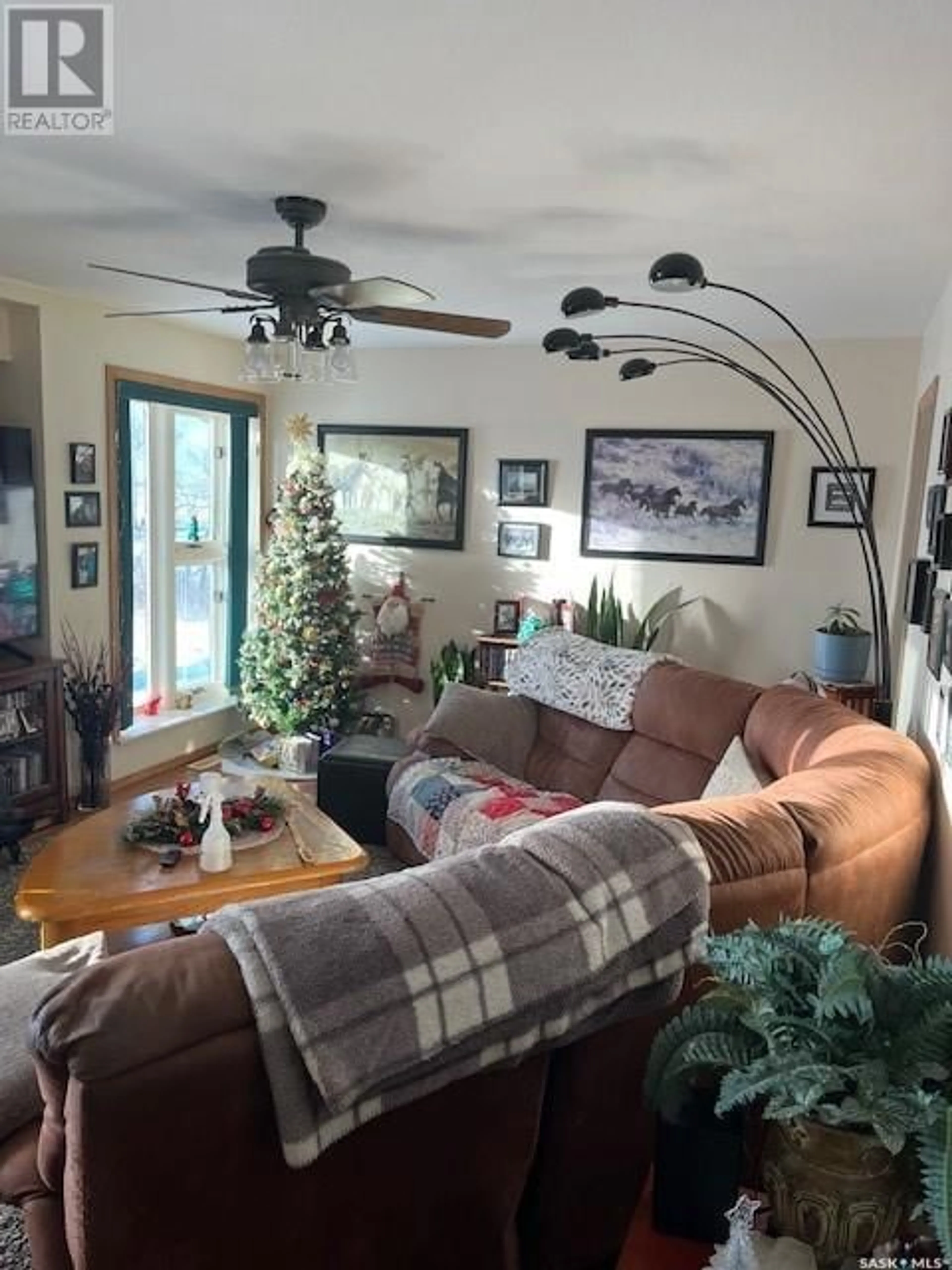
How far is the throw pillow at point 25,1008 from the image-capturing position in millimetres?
1545

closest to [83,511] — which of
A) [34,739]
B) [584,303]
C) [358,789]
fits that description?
[34,739]

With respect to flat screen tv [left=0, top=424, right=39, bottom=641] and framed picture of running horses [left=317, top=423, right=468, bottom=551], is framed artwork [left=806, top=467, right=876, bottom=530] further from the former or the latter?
flat screen tv [left=0, top=424, right=39, bottom=641]

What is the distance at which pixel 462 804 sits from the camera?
3482mm

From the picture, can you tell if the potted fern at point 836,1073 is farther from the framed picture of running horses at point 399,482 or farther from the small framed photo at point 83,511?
the framed picture of running horses at point 399,482

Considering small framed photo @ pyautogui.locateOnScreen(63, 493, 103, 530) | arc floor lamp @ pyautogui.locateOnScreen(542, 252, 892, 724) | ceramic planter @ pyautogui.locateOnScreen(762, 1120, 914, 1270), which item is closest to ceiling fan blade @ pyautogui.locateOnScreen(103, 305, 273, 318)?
small framed photo @ pyautogui.locateOnScreen(63, 493, 103, 530)

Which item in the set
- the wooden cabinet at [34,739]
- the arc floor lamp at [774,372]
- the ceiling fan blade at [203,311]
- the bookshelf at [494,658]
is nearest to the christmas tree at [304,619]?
the bookshelf at [494,658]

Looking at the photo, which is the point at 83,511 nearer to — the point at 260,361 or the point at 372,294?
the point at 260,361

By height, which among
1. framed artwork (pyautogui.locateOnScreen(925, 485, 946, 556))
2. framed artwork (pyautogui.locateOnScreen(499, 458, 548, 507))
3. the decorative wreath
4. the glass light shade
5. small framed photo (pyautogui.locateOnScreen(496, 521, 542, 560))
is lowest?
the decorative wreath

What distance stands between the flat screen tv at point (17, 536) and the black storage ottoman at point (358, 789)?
1.52 meters

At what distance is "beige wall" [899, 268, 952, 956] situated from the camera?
2127 millimetres

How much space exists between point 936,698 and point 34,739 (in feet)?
11.9

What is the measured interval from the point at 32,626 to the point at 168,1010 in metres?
3.56

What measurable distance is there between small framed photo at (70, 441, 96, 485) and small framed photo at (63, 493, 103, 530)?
0.07 metres

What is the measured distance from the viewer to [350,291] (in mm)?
2486
